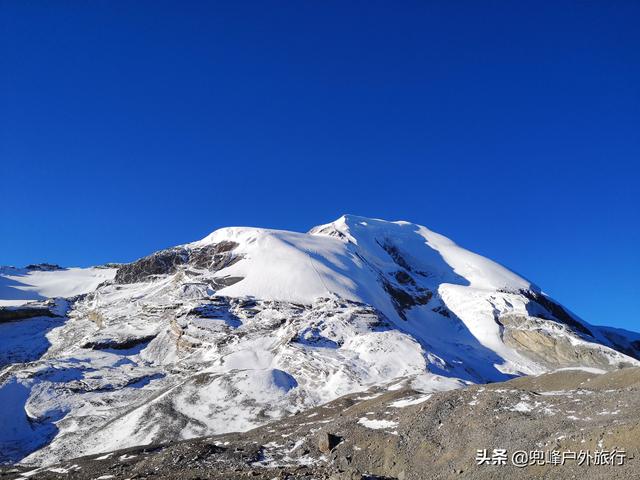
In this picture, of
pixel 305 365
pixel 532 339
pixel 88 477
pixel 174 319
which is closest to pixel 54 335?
pixel 174 319

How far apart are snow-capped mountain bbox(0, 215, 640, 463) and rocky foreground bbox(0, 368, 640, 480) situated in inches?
962

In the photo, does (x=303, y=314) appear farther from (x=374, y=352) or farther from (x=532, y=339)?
(x=532, y=339)

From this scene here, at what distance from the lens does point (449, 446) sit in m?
29.3

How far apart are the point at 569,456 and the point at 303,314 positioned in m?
82.4

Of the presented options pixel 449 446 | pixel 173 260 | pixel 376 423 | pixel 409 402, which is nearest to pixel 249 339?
pixel 409 402

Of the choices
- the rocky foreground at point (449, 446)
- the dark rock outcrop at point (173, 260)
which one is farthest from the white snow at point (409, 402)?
the dark rock outcrop at point (173, 260)

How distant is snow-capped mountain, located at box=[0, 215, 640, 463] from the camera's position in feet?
216

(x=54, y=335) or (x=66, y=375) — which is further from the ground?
(x=54, y=335)

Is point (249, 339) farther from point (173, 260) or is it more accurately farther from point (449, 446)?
point (173, 260)

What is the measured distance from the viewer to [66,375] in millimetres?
82125

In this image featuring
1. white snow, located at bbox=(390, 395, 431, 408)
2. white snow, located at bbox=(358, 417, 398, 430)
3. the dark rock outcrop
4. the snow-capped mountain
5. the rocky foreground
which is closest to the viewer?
the rocky foreground

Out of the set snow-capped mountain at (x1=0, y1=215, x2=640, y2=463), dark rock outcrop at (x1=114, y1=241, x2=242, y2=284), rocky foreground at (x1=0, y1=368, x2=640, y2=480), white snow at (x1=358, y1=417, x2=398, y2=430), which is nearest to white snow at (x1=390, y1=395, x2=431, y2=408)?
rocky foreground at (x1=0, y1=368, x2=640, y2=480)

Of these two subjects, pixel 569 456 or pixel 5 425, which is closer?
pixel 569 456

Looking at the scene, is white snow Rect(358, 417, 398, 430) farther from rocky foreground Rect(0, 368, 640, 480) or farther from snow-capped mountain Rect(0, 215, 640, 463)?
snow-capped mountain Rect(0, 215, 640, 463)
